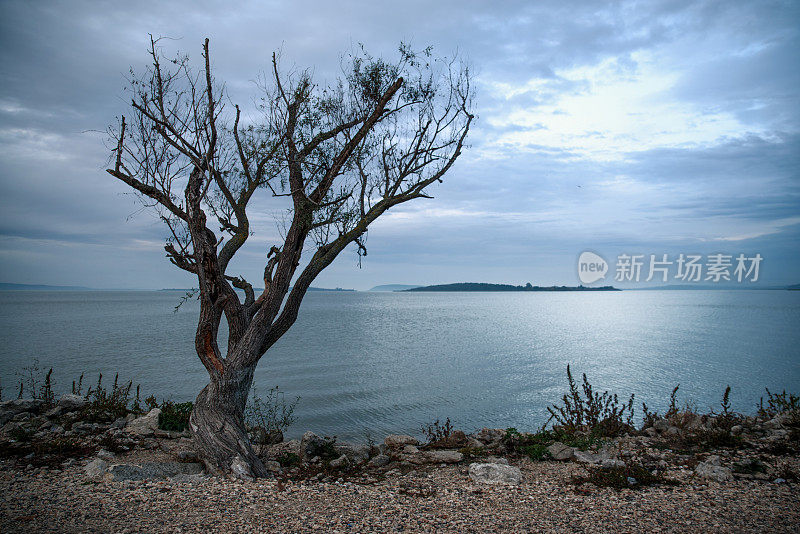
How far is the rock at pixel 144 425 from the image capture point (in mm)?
9688

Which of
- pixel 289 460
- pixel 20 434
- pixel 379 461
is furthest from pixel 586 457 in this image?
pixel 20 434

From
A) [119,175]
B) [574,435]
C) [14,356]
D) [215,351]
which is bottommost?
[14,356]

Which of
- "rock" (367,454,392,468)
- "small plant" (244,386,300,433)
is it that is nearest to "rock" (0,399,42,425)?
"small plant" (244,386,300,433)

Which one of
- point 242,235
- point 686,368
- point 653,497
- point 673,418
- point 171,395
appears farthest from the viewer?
point 686,368

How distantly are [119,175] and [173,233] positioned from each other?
1.36 metres

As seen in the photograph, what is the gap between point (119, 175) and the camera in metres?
8.52

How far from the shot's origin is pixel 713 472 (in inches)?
282

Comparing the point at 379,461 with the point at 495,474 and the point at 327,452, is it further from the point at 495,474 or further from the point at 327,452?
the point at 495,474

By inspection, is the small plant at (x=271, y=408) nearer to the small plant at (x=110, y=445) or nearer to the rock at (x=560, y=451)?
the small plant at (x=110, y=445)

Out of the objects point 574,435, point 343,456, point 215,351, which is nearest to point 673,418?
point 574,435

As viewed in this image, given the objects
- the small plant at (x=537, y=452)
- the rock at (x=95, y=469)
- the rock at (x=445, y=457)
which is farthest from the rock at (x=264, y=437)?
the small plant at (x=537, y=452)

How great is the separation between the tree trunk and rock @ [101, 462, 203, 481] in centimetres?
14

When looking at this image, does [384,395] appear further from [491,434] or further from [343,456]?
[343,456]

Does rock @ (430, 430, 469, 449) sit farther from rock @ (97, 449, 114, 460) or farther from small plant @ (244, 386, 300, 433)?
rock @ (97, 449, 114, 460)
